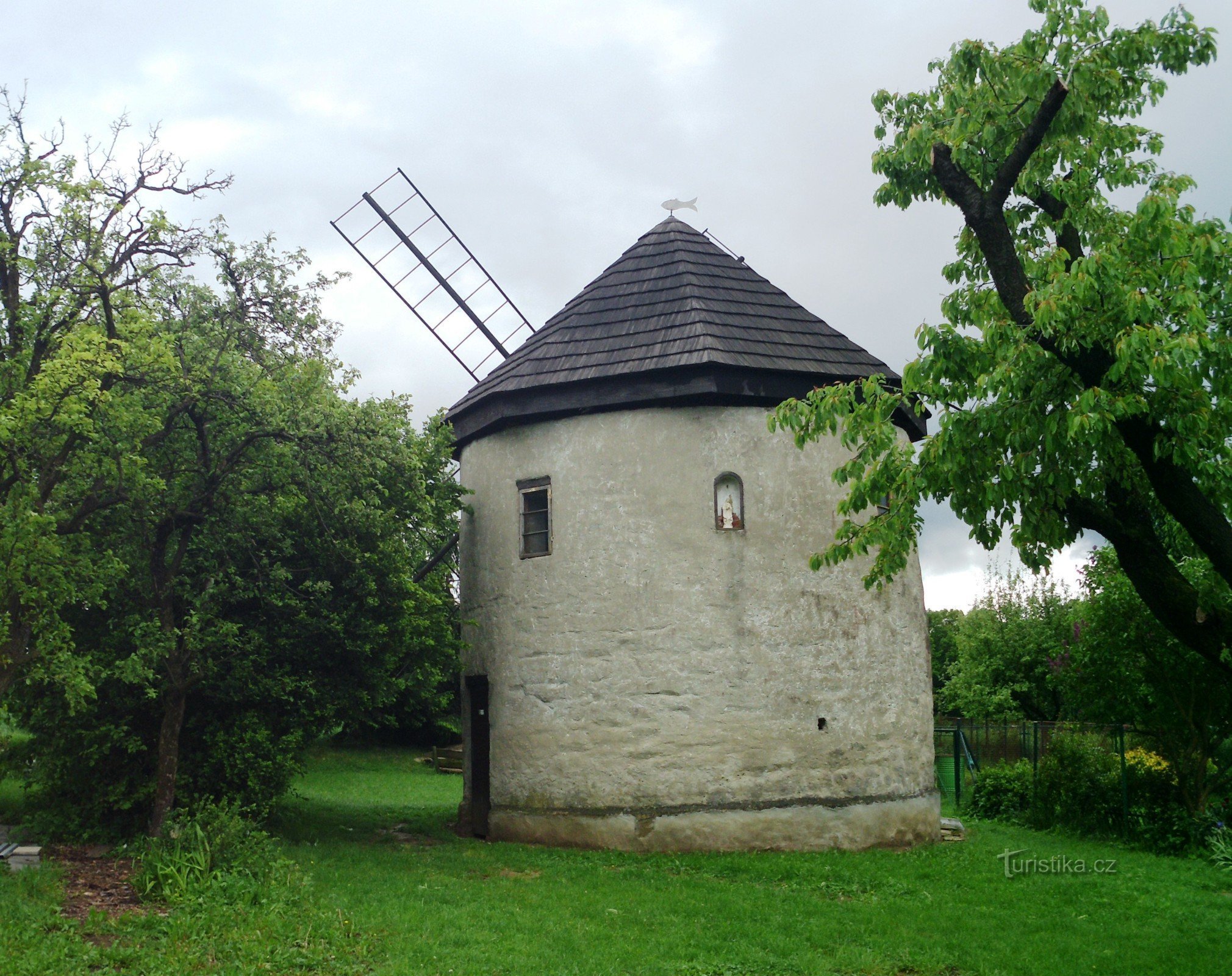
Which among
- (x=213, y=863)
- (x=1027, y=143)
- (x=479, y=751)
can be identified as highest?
(x=1027, y=143)

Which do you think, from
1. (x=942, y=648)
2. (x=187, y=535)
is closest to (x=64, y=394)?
(x=187, y=535)

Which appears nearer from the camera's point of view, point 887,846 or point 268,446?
point 268,446

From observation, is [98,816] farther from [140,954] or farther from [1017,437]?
[1017,437]

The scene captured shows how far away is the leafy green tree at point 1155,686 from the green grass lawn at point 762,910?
82.8 inches

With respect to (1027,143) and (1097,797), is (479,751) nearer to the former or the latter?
(1097,797)

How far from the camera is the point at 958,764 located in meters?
19.8

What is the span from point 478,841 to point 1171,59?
11862 mm

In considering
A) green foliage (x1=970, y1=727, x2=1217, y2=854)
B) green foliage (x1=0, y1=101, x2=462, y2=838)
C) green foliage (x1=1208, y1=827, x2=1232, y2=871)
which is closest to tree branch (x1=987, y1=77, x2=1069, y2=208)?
green foliage (x1=0, y1=101, x2=462, y2=838)

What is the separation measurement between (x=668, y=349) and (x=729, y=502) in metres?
2.21

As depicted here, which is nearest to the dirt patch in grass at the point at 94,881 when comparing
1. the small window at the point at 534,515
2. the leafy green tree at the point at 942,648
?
the small window at the point at 534,515

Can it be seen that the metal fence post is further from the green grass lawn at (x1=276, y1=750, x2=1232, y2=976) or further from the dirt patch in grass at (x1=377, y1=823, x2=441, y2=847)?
the dirt patch in grass at (x1=377, y1=823, x2=441, y2=847)

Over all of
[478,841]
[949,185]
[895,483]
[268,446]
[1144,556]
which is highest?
[949,185]

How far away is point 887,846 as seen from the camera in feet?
44.1

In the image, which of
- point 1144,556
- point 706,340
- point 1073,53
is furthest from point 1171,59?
point 706,340
